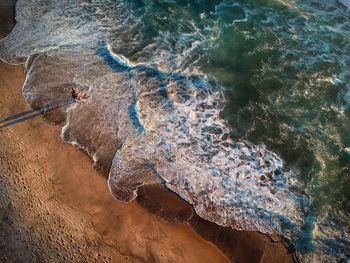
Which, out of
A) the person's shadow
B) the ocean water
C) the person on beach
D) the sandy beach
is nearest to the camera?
the sandy beach

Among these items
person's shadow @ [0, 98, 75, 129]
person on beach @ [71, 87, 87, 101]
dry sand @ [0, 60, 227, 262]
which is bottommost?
dry sand @ [0, 60, 227, 262]

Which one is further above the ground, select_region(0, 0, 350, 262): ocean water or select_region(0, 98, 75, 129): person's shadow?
select_region(0, 0, 350, 262): ocean water

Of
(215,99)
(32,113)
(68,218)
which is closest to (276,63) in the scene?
(215,99)

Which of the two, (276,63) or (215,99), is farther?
(276,63)

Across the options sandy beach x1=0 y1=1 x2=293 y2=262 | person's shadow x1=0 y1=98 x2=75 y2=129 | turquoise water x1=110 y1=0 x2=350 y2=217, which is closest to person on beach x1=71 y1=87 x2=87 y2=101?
person's shadow x1=0 y1=98 x2=75 y2=129

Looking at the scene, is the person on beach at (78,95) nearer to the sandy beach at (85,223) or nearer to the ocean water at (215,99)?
the ocean water at (215,99)

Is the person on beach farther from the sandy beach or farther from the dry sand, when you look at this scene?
the sandy beach

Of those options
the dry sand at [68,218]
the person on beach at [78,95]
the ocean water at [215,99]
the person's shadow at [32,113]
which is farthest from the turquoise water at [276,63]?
the dry sand at [68,218]

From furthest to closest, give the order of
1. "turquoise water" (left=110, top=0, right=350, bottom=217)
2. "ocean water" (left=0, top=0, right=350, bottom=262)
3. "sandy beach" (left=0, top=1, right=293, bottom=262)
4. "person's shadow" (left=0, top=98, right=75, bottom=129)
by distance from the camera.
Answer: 1. "person's shadow" (left=0, top=98, right=75, bottom=129)
2. "turquoise water" (left=110, top=0, right=350, bottom=217)
3. "ocean water" (left=0, top=0, right=350, bottom=262)
4. "sandy beach" (left=0, top=1, right=293, bottom=262)

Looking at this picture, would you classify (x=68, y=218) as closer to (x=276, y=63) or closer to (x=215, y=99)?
(x=215, y=99)

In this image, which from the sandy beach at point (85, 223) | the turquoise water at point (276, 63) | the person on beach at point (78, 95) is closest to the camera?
the sandy beach at point (85, 223)
